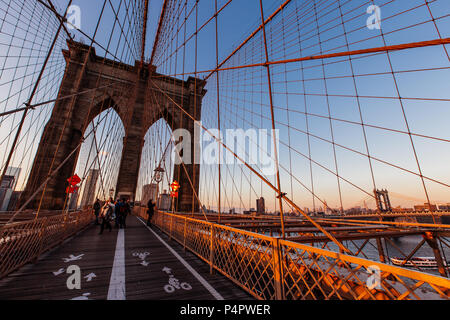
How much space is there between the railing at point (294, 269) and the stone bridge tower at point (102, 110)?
11.6 m

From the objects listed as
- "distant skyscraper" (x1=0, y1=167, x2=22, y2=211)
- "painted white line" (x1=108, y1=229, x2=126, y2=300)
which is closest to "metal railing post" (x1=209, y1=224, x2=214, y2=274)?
A: "painted white line" (x1=108, y1=229, x2=126, y2=300)

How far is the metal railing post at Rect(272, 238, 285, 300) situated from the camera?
7.93ft

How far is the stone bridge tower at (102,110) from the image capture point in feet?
54.9

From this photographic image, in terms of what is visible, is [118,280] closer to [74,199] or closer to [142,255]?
[142,255]

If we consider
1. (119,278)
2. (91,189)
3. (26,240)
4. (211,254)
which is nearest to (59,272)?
(26,240)

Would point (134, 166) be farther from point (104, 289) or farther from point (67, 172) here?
point (104, 289)

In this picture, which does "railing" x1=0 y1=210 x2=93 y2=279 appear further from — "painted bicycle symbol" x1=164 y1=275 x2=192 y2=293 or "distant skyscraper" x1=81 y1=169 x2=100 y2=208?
"distant skyscraper" x1=81 y1=169 x2=100 y2=208

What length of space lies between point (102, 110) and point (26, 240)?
2297cm

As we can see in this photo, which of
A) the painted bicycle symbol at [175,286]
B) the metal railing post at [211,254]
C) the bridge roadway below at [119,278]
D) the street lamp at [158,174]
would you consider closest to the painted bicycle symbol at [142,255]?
the bridge roadway below at [119,278]

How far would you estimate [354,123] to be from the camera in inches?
274

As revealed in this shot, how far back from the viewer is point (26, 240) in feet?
13.3

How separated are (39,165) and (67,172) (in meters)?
2.36

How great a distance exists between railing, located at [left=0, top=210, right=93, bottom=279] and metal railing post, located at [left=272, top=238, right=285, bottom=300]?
473 cm
